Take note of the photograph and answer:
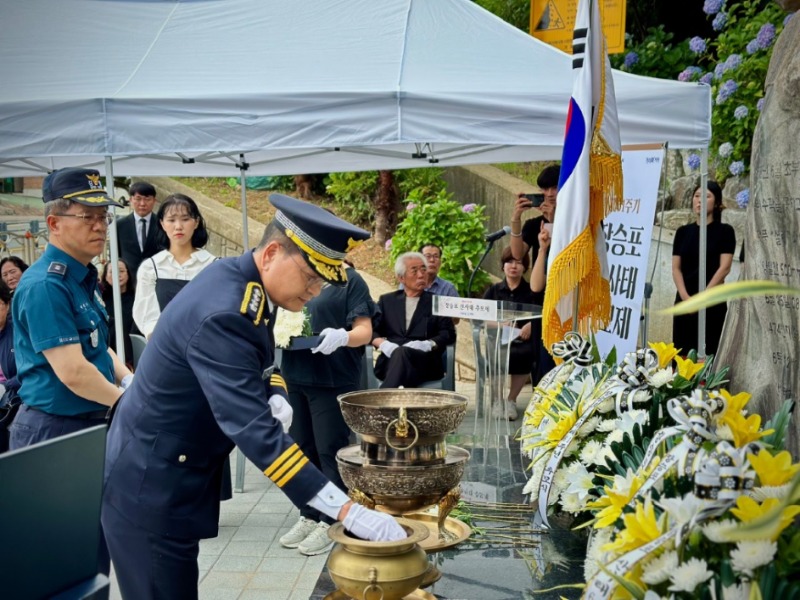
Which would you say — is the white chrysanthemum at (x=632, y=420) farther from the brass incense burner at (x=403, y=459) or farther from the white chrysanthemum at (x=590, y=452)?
the brass incense burner at (x=403, y=459)

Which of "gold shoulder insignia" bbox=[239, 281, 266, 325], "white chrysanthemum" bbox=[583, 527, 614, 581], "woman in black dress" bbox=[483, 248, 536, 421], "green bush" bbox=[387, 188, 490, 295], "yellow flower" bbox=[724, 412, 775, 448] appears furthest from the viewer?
"green bush" bbox=[387, 188, 490, 295]

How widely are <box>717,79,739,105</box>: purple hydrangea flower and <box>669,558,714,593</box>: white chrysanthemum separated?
7.69 m

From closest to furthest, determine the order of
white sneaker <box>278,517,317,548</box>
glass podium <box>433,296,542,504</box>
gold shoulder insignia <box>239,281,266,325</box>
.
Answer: gold shoulder insignia <box>239,281,266,325</box> → glass podium <box>433,296,542,504</box> → white sneaker <box>278,517,317,548</box>

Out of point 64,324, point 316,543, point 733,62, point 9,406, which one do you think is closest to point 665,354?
point 64,324

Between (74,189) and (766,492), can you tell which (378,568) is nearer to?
(766,492)

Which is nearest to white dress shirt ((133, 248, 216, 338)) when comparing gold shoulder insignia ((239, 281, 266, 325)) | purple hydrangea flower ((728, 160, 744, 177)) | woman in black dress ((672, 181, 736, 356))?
gold shoulder insignia ((239, 281, 266, 325))

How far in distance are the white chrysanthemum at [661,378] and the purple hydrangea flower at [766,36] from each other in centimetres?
654

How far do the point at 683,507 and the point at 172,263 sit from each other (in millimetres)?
4498

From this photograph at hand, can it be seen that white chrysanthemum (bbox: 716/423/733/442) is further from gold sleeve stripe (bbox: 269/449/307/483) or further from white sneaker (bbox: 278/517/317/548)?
white sneaker (bbox: 278/517/317/548)

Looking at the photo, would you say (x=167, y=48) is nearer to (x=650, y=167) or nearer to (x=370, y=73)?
(x=370, y=73)

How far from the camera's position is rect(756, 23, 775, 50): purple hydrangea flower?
27.5ft

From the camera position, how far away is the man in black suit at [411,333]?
6.86m

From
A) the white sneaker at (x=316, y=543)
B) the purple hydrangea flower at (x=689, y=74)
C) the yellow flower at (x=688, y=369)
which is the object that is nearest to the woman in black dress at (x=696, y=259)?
the purple hydrangea flower at (x=689, y=74)

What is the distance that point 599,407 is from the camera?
3.27 meters
